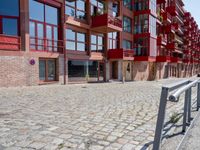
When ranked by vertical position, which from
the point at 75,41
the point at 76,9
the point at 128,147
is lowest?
the point at 128,147

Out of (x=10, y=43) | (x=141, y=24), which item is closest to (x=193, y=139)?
(x=10, y=43)

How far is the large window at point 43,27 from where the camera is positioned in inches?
639

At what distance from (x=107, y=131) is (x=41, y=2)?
14770 millimetres

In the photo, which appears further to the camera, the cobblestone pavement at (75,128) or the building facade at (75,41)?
the building facade at (75,41)

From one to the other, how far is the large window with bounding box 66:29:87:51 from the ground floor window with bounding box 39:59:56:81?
2.38 metres

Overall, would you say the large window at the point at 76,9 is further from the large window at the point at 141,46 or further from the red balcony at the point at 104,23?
the large window at the point at 141,46

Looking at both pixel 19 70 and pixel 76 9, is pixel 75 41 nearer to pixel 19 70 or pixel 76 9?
pixel 76 9

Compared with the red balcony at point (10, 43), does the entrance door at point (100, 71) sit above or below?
below

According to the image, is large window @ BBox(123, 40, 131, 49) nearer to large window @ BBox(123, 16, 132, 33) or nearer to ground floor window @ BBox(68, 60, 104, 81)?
large window @ BBox(123, 16, 132, 33)

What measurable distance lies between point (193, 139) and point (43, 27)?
49.8 ft

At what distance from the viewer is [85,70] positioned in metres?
21.3

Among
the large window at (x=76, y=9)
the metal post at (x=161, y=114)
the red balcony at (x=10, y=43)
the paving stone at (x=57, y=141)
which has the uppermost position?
the large window at (x=76, y=9)

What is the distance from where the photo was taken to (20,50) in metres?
15.0

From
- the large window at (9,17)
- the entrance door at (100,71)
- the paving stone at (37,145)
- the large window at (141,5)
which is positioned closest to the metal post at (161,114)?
the paving stone at (37,145)
